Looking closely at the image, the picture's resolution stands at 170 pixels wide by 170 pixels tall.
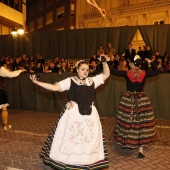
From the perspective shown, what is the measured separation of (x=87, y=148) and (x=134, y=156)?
1587 mm

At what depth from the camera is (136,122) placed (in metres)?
5.41

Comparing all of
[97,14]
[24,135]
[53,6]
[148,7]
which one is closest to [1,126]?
[24,135]

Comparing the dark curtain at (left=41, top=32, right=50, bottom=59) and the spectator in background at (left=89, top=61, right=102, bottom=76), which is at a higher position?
the dark curtain at (left=41, top=32, right=50, bottom=59)

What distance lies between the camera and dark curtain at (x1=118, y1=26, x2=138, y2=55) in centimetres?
1347

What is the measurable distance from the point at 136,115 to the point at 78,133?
59.9 inches

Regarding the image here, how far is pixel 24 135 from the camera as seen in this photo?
23.7 feet

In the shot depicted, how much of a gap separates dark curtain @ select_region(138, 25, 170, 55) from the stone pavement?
16.6 ft

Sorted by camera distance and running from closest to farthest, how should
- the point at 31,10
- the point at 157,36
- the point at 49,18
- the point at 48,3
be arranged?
the point at 157,36, the point at 49,18, the point at 48,3, the point at 31,10

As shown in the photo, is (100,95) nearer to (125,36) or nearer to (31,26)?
(125,36)

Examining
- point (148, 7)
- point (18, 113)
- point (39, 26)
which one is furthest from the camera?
point (39, 26)

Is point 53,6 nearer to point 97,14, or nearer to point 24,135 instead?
point 97,14

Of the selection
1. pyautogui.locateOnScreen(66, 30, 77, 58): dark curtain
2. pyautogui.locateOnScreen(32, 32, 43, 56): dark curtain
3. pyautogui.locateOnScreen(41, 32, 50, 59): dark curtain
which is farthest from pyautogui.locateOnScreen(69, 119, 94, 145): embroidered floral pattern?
pyautogui.locateOnScreen(32, 32, 43, 56): dark curtain

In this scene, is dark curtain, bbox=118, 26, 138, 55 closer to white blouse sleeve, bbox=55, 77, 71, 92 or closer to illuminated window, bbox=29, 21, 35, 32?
white blouse sleeve, bbox=55, 77, 71, 92

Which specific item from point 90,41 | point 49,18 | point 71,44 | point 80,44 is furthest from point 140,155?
point 49,18
